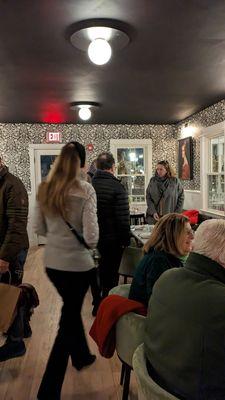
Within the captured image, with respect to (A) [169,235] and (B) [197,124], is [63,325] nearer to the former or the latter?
(A) [169,235]

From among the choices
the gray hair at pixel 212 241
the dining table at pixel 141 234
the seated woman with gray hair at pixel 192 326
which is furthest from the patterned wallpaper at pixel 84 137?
the seated woman with gray hair at pixel 192 326

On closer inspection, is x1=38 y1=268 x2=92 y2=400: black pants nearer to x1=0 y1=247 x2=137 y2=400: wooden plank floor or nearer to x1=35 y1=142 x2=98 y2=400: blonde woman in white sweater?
x1=35 y1=142 x2=98 y2=400: blonde woman in white sweater

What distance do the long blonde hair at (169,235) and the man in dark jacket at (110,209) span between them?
1.06 m

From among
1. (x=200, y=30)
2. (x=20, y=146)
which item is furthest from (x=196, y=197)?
(x=200, y=30)

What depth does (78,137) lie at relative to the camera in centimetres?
760

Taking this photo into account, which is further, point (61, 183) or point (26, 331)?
point (26, 331)

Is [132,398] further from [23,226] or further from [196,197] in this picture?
[196,197]

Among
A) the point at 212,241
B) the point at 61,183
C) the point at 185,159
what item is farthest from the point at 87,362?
the point at 185,159

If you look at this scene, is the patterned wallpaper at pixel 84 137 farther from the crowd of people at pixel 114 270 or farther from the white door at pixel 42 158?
the crowd of people at pixel 114 270

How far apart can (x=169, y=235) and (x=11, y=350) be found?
1649mm

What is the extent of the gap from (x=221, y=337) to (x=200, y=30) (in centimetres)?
217

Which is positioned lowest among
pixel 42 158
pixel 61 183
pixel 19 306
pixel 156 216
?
pixel 19 306

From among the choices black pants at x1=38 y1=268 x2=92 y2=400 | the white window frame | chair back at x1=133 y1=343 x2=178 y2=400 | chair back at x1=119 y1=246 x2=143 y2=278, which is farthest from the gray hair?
the white window frame

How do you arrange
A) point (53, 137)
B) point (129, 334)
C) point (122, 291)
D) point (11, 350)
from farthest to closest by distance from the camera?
point (53, 137) → point (11, 350) → point (122, 291) → point (129, 334)
